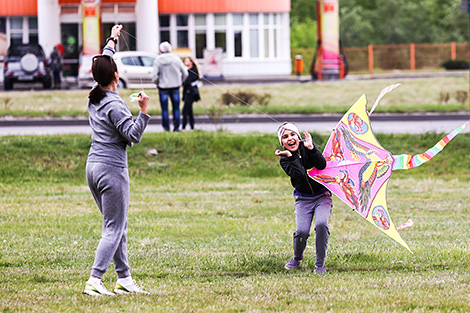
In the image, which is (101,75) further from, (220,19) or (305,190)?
(220,19)

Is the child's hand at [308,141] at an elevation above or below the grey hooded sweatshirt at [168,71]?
below

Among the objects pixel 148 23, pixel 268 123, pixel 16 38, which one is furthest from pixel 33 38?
pixel 268 123

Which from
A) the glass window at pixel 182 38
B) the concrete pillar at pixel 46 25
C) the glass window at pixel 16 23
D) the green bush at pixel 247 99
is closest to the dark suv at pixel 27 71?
the concrete pillar at pixel 46 25

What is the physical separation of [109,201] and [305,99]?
2331 centimetres

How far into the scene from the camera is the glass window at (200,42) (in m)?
46.5

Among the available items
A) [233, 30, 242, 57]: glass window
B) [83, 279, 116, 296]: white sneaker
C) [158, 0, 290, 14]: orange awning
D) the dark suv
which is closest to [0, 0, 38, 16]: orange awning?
[158, 0, 290, 14]: orange awning

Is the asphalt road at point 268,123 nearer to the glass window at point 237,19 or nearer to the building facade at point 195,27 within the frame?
the building facade at point 195,27

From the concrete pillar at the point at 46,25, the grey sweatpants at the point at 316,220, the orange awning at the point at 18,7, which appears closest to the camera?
the grey sweatpants at the point at 316,220

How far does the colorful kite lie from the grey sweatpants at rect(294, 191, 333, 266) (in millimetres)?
164

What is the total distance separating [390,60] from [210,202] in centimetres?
4268

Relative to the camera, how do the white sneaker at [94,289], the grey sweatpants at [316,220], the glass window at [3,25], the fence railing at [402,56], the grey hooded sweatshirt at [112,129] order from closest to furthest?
the grey hooded sweatshirt at [112,129] < the white sneaker at [94,289] < the grey sweatpants at [316,220] < the glass window at [3,25] < the fence railing at [402,56]

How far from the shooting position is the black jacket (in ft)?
23.7

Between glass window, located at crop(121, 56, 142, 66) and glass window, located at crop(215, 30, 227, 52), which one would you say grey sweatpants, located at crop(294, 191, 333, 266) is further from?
glass window, located at crop(215, 30, 227, 52)

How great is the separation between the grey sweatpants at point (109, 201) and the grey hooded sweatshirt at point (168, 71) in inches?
442
